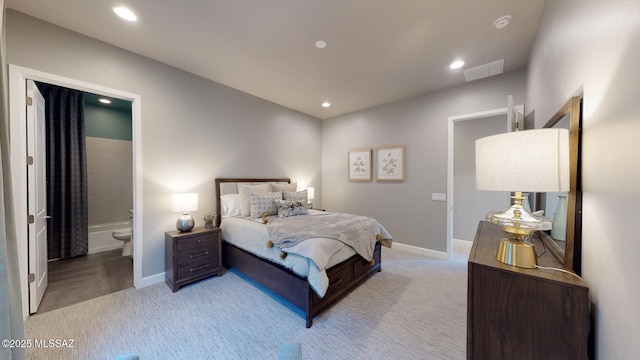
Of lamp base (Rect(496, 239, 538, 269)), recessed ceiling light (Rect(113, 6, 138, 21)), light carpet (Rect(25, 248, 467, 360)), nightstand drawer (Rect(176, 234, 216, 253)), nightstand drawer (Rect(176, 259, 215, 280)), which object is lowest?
light carpet (Rect(25, 248, 467, 360))

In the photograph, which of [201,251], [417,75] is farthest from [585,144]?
[201,251]

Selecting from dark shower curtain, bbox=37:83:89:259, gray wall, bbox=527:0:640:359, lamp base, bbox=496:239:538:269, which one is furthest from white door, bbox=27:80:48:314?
gray wall, bbox=527:0:640:359

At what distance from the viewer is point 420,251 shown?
147 inches

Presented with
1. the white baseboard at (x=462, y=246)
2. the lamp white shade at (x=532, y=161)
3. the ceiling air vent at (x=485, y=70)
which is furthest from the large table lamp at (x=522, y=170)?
the white baseboard at (x=462, y=246)

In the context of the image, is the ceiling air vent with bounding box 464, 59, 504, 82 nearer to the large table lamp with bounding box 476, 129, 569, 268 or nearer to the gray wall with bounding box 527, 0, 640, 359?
the gray wall with bounding box 527, 0, 640, 359

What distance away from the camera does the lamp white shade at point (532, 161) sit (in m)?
0.96

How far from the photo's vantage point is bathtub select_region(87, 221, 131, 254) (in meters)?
3.79

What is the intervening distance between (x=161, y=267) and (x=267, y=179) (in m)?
2.02

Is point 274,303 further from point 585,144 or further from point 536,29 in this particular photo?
point 536,29

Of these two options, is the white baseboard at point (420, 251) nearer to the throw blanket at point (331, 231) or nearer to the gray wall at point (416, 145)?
the gray wall at point (416, 145)

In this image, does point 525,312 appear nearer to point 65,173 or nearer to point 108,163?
point 65,173

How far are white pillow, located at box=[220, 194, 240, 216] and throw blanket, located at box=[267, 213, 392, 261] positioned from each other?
2.61ft

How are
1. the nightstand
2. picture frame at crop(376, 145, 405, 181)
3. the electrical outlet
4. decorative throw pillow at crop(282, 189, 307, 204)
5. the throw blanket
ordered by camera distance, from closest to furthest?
the throw blanket < the nightstand < the electrical outlet < decorative throw pillow at crop(282, 189, 307, 204) < picture frame at crop(376, 145, 405, 181)

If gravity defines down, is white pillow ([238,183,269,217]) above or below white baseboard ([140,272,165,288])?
above
